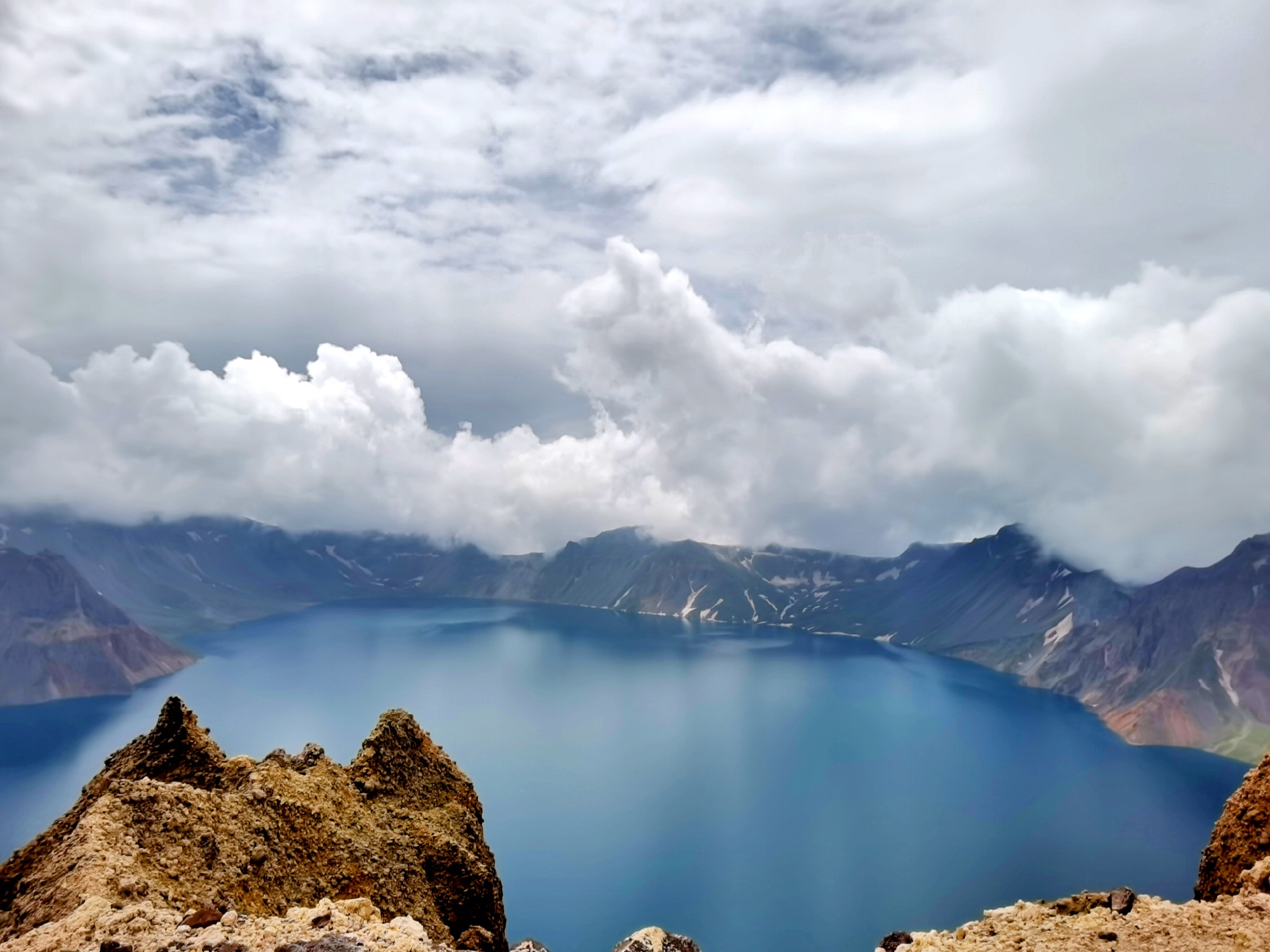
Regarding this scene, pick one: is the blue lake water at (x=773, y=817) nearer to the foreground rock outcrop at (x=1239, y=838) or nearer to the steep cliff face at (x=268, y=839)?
the steep cliff face at (x=268, y=839)

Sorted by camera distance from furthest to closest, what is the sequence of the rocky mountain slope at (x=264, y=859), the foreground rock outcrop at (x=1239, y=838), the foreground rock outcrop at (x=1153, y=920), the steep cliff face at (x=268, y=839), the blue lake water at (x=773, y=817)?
the blue lake water at (x=773, y=817), the foreground rock outcrop at (x=1239, y=838), the steep cliff face at (x=268, y=839), the rocky mountain slope at (x=264, y=859), the foreground rock outcrop at (x=1153, y=920)

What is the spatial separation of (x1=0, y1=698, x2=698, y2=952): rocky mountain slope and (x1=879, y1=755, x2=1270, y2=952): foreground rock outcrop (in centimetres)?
888

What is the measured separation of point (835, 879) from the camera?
3991 inches

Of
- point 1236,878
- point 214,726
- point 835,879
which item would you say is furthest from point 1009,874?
point 214,726

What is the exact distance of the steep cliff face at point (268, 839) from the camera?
16828 millimetres

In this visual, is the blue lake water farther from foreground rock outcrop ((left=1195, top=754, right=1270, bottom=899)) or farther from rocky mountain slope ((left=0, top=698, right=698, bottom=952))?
foreground rock outcrop ((left=1195, top=754, right=1270, bottom=899))

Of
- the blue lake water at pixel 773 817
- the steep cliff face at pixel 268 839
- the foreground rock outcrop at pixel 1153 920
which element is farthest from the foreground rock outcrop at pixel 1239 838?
the blue lake water at pixel 773 817

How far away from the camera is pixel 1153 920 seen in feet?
47.6

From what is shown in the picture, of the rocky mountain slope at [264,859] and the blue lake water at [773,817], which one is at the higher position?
the rocky mountain slope at [264,859]

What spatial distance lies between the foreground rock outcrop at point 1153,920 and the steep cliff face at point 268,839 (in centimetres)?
1382

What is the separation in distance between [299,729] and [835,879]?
132 m

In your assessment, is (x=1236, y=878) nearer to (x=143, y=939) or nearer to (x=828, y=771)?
(x=143, y=939)

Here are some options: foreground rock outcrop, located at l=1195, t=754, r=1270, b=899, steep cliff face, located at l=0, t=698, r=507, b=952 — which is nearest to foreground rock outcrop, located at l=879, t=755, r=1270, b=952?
foreground rock outcrop, located at l=1195, t=754, r=1270, b=899

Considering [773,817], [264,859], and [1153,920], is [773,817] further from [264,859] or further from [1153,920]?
[1153,920]
